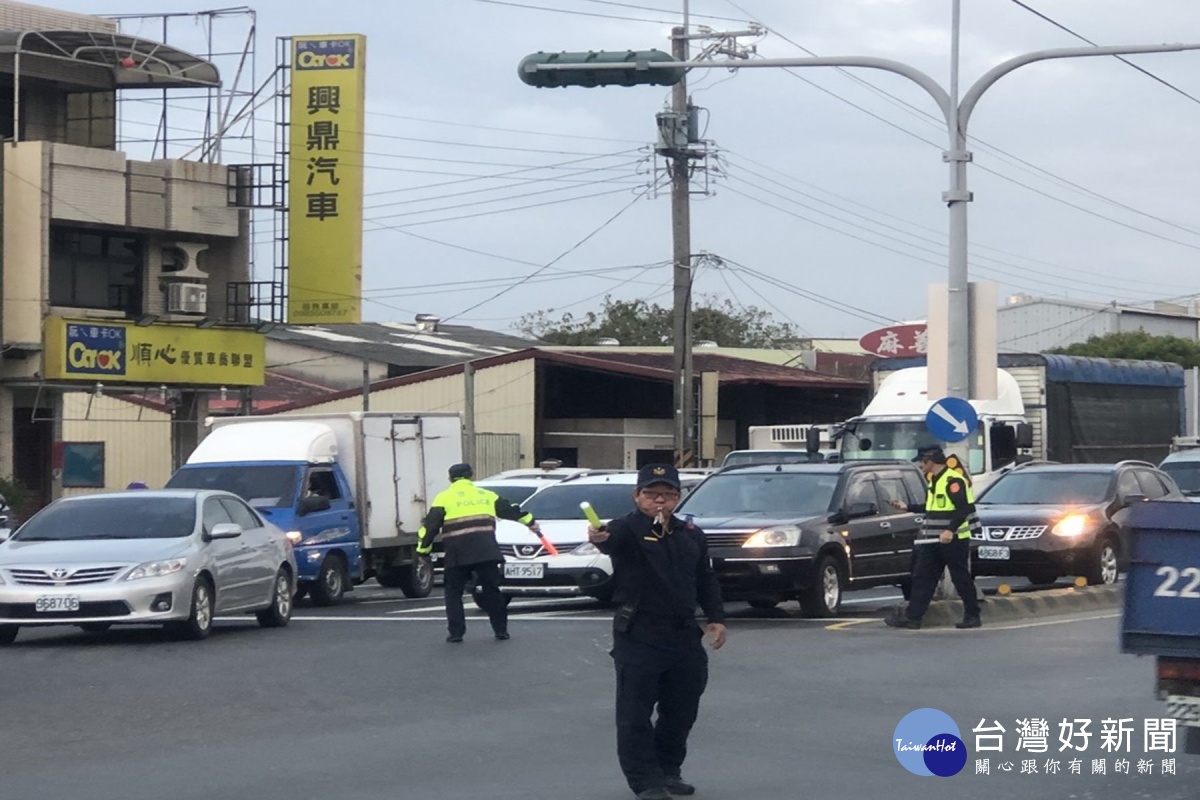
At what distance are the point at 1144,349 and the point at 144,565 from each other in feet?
219

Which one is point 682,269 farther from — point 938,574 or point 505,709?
point 505,709

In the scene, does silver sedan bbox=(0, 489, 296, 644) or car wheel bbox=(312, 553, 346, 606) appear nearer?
silver sedan bbox=(0, 489, 296, 644)

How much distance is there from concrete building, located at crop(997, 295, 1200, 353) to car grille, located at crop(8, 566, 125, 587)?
76.6m

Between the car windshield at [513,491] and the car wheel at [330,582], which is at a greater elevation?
the car windshield at [513,491]

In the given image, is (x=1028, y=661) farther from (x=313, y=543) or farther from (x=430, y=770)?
(x=313, y=543)

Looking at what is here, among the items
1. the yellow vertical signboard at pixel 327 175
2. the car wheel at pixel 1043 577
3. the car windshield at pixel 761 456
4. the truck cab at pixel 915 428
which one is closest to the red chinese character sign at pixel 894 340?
the truck cab at pixel 915 428

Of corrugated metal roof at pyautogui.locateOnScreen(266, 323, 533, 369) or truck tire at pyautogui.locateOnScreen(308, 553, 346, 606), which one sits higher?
corrugated metal roof at pyautogui.locateOnScreen(266, 323, 533, 369)

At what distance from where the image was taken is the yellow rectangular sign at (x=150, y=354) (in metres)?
35.5

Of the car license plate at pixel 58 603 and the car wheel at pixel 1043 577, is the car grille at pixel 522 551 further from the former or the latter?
the car license plate at pixel 58 603

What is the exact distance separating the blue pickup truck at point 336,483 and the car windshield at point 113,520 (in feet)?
13.7

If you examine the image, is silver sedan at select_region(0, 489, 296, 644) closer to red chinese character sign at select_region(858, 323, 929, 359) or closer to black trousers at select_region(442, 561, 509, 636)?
black trousers at select_region(442, 561, 509, 636)

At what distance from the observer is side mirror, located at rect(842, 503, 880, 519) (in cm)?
2023

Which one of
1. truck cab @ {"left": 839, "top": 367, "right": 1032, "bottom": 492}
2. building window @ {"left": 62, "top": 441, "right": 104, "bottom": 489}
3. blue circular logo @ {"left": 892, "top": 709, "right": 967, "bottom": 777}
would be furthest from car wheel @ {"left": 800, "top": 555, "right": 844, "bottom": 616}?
building window @ {"left": 62, "top": 441, "right": 104, "bottom": 489}

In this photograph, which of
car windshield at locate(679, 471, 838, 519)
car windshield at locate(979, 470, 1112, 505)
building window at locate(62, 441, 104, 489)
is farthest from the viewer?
building window at locate(62, 441, 104, 489)
